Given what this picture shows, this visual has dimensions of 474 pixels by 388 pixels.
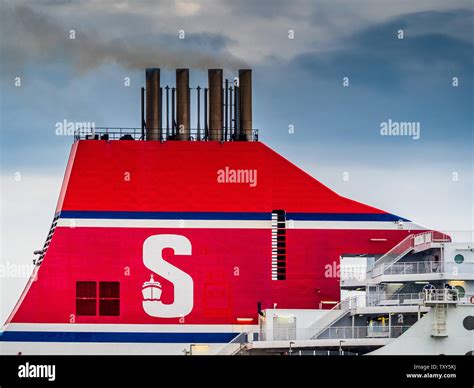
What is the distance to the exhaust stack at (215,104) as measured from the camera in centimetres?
7781

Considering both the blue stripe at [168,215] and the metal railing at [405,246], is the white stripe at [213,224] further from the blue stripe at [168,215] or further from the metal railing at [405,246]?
the metal railing at [405,246]

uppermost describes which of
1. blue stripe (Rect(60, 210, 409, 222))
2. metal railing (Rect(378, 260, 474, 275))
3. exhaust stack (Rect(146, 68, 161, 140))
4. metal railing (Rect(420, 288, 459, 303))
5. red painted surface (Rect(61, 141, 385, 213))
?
exhaust stack (Rect(146, 68, 161, 140))

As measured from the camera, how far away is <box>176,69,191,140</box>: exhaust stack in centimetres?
7775

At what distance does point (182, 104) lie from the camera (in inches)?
3059

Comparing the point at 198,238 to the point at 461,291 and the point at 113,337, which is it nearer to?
the point at 113,337

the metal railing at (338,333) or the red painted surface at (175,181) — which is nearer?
Result: the metal railing at (338,333)

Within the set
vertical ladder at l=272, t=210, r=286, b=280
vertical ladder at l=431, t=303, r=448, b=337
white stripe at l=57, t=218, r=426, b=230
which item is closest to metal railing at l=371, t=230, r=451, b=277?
white stripe at l=57, t=218, r=426, b=230

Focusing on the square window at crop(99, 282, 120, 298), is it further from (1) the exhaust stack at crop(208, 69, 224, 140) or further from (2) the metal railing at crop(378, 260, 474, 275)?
(2) the metal railing at crop(378, 260, 474, 275)

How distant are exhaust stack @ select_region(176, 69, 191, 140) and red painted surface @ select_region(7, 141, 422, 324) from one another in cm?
84

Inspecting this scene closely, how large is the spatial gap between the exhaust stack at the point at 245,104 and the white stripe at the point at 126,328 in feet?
21.4

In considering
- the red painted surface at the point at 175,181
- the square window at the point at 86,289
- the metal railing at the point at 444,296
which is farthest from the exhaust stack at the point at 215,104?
the metal railing at the point at 444,296

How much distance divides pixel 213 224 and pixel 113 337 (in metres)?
4.99
